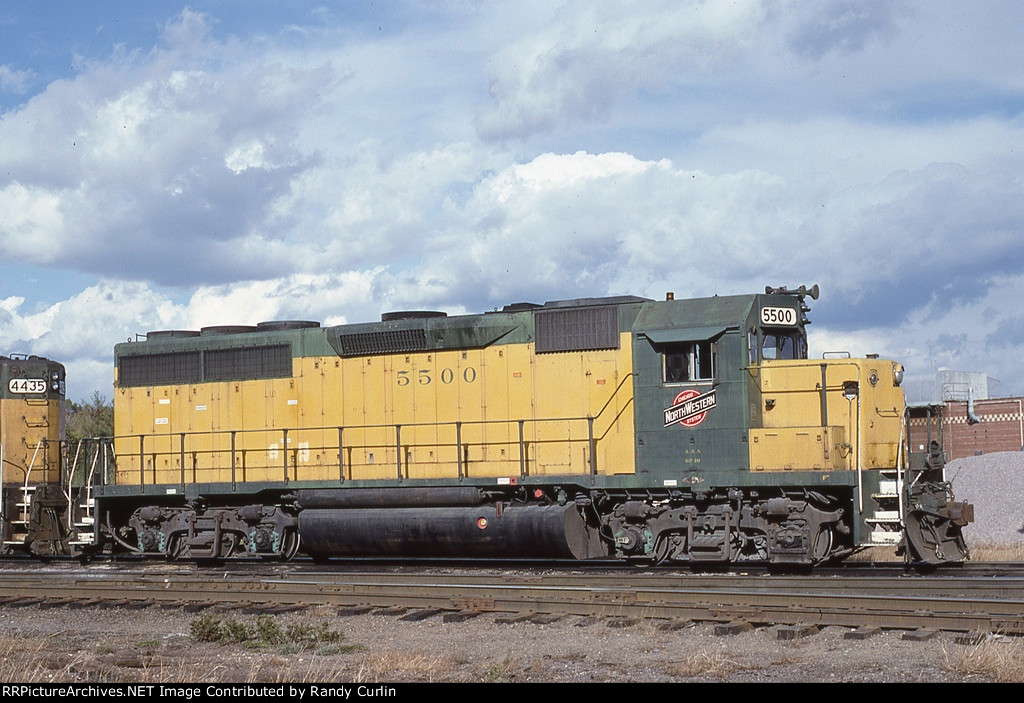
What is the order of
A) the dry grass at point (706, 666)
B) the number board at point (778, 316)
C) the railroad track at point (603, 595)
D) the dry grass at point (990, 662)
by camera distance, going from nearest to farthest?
the dry grass at point (990, 662), the dry grass at point (706, 666), the railroad track at point (603, 595), the number board at point (778, 316)

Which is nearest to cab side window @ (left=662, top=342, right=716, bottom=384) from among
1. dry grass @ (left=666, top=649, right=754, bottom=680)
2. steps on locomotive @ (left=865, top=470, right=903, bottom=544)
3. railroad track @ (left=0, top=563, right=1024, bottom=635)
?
steps on locomotive @ (left=865, top=470, right=903, bottom=544)

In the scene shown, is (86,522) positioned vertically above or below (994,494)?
above

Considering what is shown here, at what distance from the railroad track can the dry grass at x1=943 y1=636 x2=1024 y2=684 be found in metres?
1.05

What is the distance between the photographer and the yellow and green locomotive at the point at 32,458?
20.6m

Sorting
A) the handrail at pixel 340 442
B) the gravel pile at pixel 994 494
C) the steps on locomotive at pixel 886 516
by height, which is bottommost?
the gravel pile at pixel 994 494

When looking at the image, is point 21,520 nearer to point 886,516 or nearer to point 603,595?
point 603,595

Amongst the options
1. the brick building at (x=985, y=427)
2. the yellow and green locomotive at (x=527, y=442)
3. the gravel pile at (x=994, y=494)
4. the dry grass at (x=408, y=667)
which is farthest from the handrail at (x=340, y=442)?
the brick building at (x=985, y=427)

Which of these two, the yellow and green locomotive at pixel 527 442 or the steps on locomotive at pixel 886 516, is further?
the yellow and green locomotive at pixel 527 442

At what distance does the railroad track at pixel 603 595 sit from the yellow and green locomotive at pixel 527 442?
114cm

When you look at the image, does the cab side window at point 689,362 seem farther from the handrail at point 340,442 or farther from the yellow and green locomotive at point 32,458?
the yellow and green locomotive at point 32,458

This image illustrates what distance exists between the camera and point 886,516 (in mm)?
14516

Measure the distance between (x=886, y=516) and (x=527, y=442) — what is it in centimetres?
508

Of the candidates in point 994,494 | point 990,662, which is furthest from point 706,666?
point 994,494

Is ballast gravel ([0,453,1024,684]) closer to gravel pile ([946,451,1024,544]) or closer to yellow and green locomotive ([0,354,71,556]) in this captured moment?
yellow and green locomotive ([0,354,71,556])
